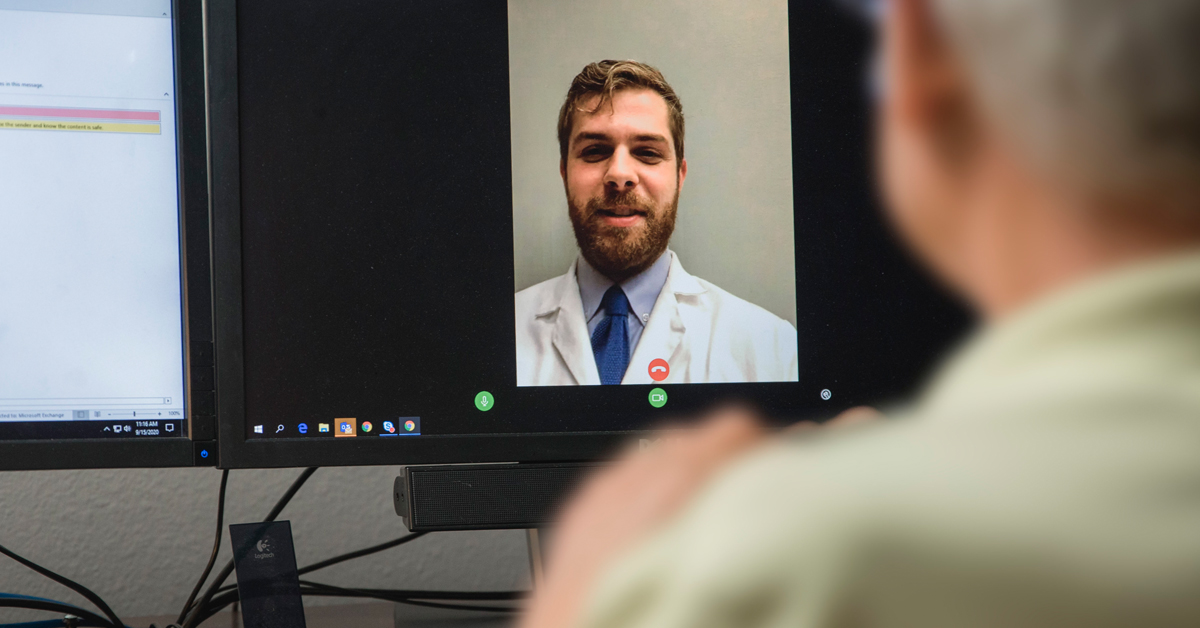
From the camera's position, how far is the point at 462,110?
530mm

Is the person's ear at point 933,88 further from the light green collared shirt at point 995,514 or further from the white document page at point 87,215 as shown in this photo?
the white document page at point 87,215

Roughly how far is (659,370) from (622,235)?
0.26 feet

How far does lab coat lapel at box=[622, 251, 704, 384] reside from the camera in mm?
535

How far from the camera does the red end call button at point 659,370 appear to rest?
0.54m

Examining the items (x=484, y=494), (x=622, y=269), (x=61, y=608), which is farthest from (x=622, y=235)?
(x=61, y=608)

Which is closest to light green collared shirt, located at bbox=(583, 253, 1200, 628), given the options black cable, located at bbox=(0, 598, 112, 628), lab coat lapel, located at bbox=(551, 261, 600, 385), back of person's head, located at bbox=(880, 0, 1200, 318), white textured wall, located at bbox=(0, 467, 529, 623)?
→ back of person's head, located at bbox=(880, 0, 1200, 318)

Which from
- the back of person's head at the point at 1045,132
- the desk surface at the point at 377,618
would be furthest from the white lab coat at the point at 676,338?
the back of person's head at the point at 1045,132

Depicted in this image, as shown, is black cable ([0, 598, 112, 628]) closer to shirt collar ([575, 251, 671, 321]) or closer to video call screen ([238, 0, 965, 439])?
video call screen ([238, 0, 965, 439])

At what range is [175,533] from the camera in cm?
68

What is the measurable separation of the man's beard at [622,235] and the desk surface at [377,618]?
0.22m

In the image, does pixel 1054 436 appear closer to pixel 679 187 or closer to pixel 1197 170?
pixel 1197 170

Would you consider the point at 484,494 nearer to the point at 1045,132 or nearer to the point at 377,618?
the point at 377,618

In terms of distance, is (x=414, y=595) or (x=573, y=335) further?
(x=414, y=595)

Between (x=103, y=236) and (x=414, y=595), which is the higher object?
(x=103, y=236)
